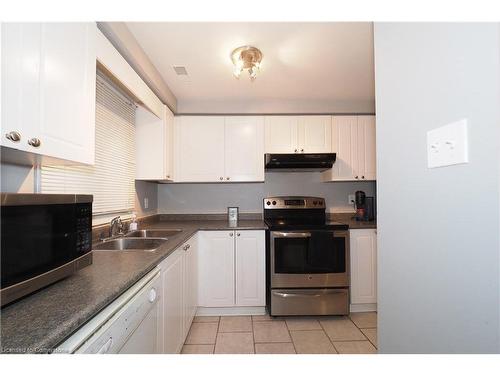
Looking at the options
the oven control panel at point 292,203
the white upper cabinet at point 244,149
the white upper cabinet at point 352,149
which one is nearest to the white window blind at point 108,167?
the white upper cabinet at point 244,149

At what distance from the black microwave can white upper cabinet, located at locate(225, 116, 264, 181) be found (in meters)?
1.79

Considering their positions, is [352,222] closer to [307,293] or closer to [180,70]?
[307,293]

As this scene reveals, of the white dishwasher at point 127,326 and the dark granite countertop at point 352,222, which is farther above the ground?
the dark granite countertop at point 352,222

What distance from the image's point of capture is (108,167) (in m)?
1.90

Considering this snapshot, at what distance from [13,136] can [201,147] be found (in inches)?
78.9

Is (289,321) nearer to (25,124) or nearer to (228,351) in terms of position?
(228,351)

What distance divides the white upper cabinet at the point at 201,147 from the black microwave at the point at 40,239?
1.72m

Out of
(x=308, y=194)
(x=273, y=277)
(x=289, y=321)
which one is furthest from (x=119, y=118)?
(x=289, y=321)

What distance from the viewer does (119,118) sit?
2.03 meters

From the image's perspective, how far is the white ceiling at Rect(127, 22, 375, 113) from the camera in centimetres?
160

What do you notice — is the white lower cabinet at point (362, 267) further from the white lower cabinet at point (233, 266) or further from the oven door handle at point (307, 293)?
the white lower cabinet at point (233, 266)

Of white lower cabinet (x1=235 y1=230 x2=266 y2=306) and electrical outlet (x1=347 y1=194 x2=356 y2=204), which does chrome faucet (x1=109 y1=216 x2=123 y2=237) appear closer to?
white lower cabinet (x1=235 y1=230 x2=266 y2=306)

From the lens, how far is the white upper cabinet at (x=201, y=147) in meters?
2.70

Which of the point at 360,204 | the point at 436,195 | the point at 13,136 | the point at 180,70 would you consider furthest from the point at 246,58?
the point at 360,204
